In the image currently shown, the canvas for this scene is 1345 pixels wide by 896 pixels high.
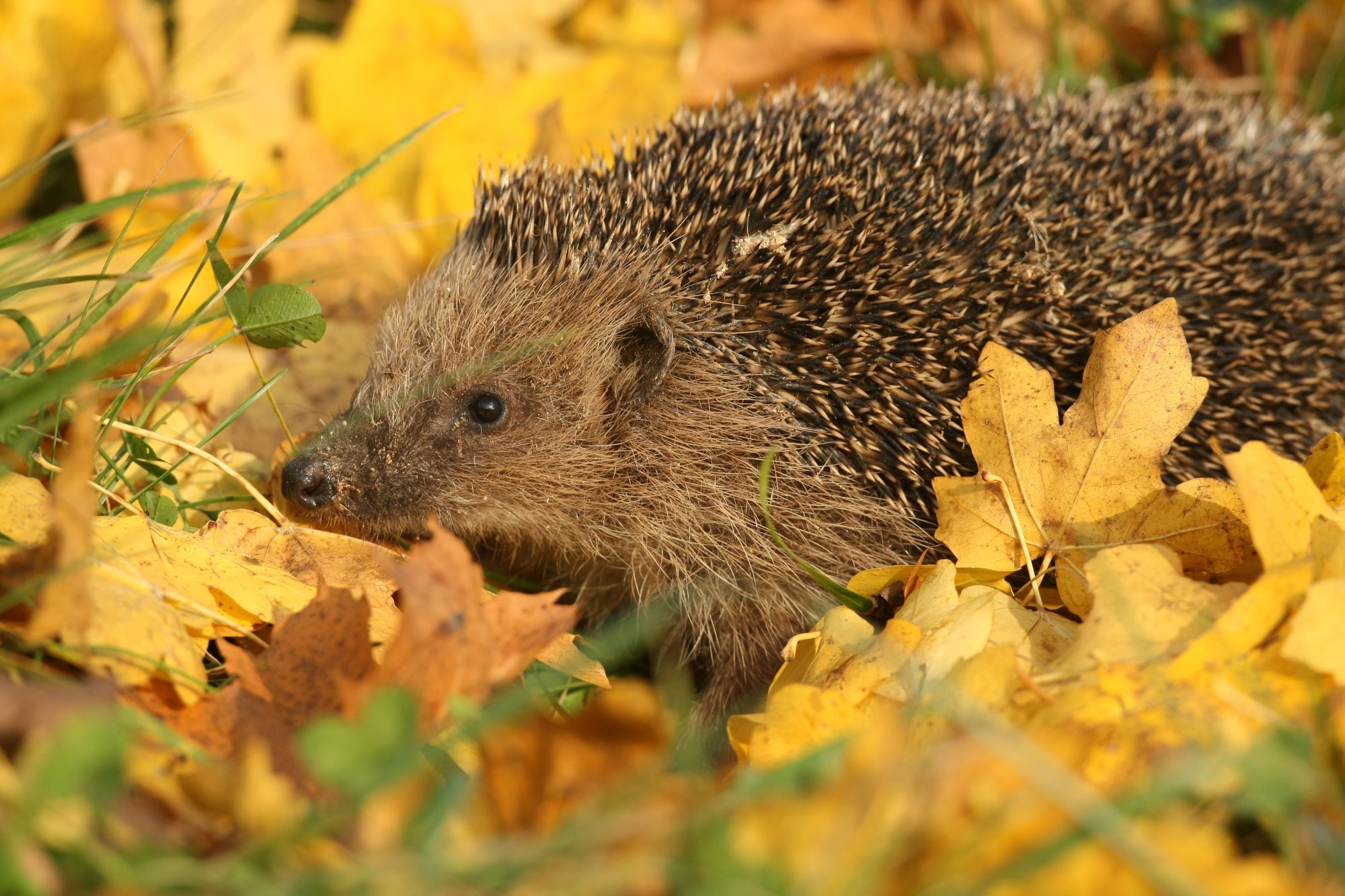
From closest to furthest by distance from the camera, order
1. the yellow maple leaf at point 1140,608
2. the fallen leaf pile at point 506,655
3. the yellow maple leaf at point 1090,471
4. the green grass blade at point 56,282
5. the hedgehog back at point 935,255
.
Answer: the fallen leaf pile at point 506,655
the yellow maple leaf at point 1140,608
the green grass blade at point 56,282
the yellow maple leaf at point 1090,471
the hedgehog back at point 935,255

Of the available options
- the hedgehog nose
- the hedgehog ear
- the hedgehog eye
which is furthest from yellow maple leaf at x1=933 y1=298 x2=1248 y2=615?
the hedgehog nose

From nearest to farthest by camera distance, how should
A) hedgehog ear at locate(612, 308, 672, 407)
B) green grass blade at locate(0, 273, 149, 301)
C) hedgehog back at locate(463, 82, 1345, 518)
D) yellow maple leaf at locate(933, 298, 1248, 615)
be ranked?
green grass blade at locate(0, 273, 149, 301) → yellow maple leaf at locate(933, 298, 1248, 615) → hedgehog back at locate(463, 82, 1345, 518) → hedgehog ear at locate(612, 308, 672, 407)

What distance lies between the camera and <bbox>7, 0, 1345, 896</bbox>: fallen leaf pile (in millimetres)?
1386

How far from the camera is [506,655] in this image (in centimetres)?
199

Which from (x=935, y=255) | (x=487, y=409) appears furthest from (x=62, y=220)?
(x=935, y=255)

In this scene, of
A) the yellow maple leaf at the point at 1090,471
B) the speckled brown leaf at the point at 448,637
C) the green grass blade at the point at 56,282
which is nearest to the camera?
the speckled brown leaf at the point at 448,637

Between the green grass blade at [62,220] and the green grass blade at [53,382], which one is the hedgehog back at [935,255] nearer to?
the green grass blade at [62,220]

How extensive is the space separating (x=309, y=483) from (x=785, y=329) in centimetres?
114

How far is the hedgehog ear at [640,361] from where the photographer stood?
279 centimetres

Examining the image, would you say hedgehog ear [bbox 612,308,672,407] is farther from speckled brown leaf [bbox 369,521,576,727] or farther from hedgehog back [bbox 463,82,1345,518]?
speckled brown leaf [bbox 369,521,576,727]

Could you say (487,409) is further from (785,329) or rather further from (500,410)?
(785,329)

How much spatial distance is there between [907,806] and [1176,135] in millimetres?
2277

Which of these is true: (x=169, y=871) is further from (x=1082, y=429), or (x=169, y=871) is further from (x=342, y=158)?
(x=342, y=158)

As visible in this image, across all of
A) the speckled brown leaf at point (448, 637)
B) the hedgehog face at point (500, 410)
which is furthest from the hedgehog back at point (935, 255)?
the speckled brown leaf at point (448, 637)
